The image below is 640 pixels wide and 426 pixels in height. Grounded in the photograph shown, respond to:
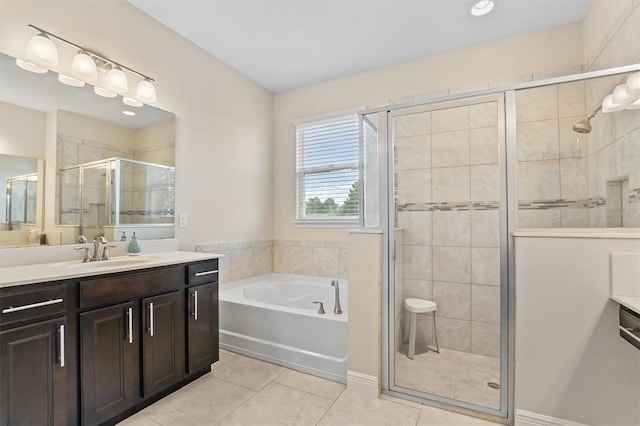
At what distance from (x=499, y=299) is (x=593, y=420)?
2.19 feet

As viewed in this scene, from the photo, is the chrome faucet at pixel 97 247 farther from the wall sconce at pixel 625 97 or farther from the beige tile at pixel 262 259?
the wall sconce at pixel 625 97

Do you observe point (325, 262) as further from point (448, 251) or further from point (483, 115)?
point (483, 115)

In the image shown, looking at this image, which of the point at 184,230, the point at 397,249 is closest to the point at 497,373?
the point at 397,249

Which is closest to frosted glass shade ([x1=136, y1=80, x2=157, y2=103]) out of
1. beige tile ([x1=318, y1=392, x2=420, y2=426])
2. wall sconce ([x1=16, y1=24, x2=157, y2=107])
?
wall sconce ([x1=16, y1=24, x2=157, y2=107])

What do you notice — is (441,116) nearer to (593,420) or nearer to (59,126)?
(593,420)

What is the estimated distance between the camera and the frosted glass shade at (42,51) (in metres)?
1.77

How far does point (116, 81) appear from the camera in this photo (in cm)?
215

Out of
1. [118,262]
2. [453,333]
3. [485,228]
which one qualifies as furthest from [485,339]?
[118,262]

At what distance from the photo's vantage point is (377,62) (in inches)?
121

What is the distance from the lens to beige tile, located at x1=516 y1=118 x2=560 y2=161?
5.73 ft

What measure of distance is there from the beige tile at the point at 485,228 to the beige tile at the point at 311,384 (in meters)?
1.40

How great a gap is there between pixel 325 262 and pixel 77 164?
240 centimetres

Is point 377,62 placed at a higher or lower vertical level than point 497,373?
higher

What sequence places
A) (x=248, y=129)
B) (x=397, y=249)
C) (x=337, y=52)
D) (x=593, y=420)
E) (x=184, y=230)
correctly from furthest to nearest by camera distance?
(x=248, y=129), (x=337, y=52), (x=184, y=230), (x=397, y=249), (x=593, y=420)
